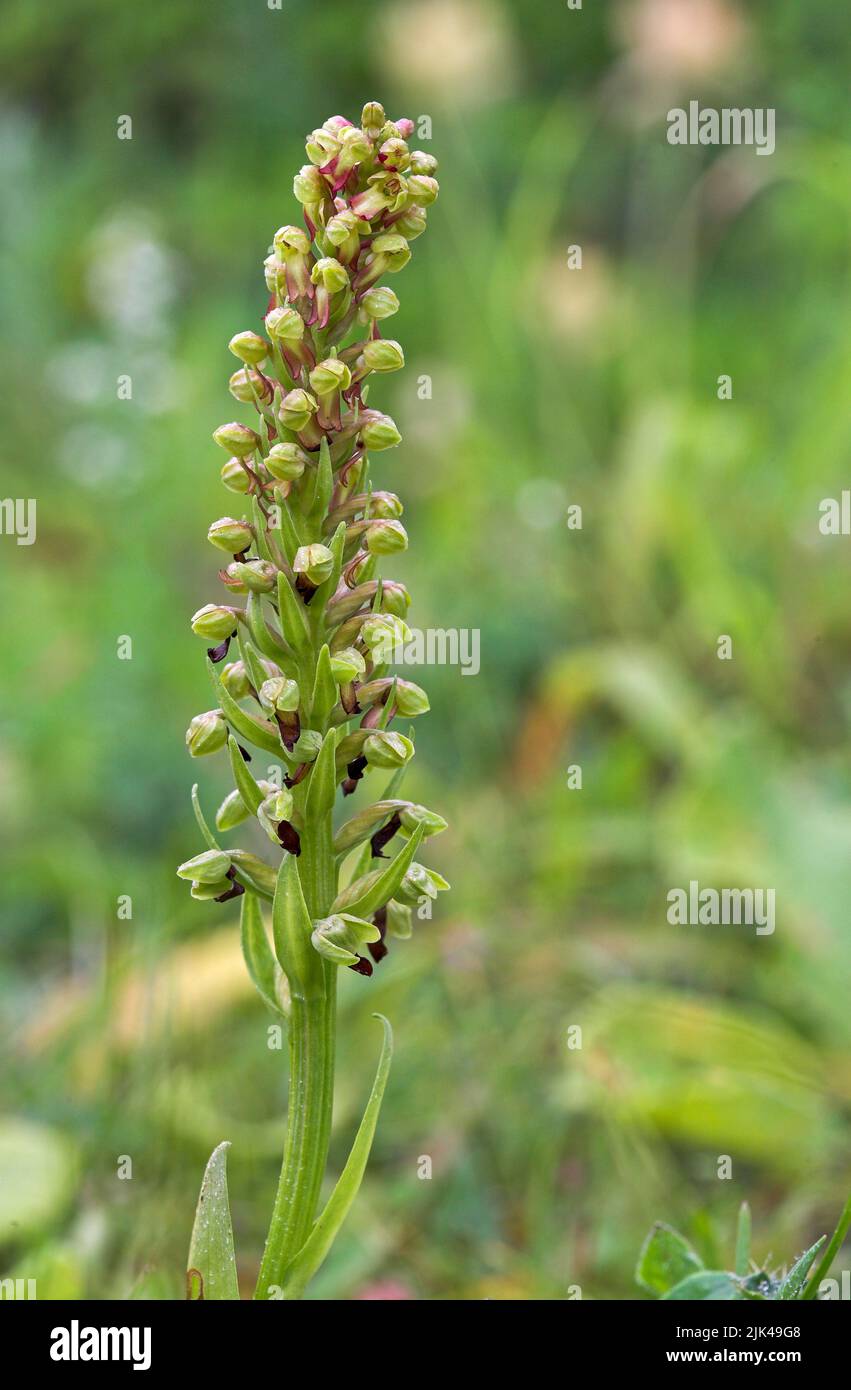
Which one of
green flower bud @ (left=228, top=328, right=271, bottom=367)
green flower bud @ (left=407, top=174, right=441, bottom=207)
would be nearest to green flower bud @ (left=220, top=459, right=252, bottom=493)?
green flower bud @ (left=228, top=328, right=271, bottom=367)

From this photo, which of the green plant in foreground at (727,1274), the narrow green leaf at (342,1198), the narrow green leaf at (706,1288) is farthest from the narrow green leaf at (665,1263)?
the narrow green leaf at (342,1198)

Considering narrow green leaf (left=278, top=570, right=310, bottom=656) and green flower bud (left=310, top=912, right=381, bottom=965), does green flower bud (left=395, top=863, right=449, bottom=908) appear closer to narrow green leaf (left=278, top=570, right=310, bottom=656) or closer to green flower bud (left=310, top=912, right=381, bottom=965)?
green flower bud (left=310, top=912, right=381, bottom=965)

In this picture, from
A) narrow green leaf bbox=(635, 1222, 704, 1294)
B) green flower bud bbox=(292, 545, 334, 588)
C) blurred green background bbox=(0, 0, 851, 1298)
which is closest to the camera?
green flower bud bbox=(292, 545, 334, 588)

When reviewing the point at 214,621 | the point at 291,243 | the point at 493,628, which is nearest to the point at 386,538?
the point at 214,621

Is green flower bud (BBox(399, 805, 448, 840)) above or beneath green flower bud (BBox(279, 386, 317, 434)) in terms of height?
beneath

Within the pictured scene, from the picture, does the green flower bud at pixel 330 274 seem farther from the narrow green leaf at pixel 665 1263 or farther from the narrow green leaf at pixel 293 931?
the narrow green leaf at pixel 665 1263

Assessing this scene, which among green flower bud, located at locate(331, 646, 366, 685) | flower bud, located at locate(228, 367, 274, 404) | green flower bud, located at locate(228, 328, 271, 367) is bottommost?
green flower bud, located at locate(331, 646, 366, 685)

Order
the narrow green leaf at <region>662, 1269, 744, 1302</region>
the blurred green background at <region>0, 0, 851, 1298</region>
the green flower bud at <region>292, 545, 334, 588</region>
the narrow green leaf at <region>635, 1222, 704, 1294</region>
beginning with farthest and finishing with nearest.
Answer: the blurred green background at <region>0, 0, 851, 1298</region> < the narrow green leaf at <region>635, 1222, 704, 1294</region> < the narrow green leaf at <region>662, 1269, 744, 1302</region> < the green flower bud at <region>292, 545, 334, 588</region>
